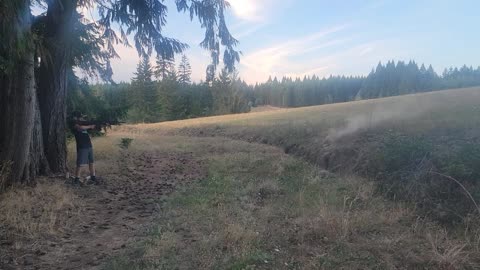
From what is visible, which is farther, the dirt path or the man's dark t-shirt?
the man's dark t-shirt

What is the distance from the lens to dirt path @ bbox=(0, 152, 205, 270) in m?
5.24

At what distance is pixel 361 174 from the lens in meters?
10.6

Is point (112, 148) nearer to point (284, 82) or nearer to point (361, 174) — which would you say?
point (361, 174)

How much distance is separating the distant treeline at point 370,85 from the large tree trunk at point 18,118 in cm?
8981

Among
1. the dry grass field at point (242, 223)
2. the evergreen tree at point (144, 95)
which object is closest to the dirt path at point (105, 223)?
the dry grass field at point (242, 223)

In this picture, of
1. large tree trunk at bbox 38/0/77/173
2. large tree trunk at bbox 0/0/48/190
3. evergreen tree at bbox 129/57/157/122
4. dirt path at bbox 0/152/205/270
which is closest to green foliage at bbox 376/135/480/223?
dirt path at bbox 0/152/205/270

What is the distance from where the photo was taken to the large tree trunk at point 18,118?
8.09 meters

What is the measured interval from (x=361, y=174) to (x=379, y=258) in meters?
5.68

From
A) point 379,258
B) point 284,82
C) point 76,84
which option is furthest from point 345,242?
point 284,82

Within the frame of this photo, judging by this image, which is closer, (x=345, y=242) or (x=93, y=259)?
(x=93, y=259)

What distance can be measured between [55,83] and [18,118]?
7.05ft

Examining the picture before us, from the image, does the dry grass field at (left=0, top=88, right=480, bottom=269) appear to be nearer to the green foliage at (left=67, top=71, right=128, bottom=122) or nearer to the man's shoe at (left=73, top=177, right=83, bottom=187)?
the man's shoe at (left=73, top=177, right=83, bottom=187)

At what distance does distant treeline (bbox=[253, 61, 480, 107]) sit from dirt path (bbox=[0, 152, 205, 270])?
8653 centimetres

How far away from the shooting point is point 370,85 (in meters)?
105
